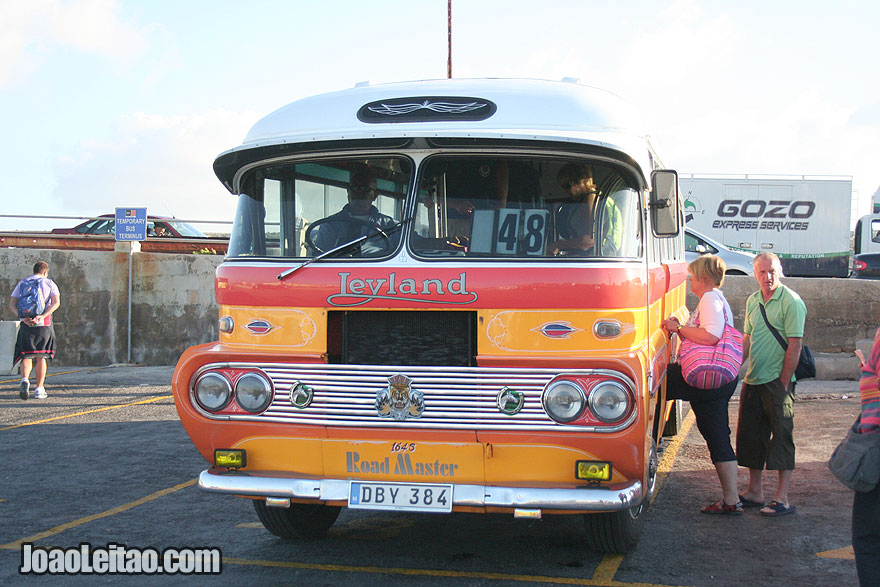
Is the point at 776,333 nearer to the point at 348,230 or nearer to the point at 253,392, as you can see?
the point at 348,230

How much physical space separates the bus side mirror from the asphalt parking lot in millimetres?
1967

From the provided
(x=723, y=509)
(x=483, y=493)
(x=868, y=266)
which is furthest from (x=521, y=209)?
(x=868, y=266)

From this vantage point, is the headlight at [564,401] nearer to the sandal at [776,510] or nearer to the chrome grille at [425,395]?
the chrome grille at [425,395]

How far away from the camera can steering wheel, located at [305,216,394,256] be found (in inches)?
193

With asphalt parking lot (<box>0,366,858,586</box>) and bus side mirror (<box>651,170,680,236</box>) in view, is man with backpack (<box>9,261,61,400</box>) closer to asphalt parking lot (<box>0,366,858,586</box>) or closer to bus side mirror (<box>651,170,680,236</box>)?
asphalt parking lot (<box>0,366,858,586</box>)

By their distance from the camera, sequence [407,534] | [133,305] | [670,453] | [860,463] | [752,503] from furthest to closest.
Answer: [133,305] < [670,453] < [752,503] < [407,534] < [860,463]

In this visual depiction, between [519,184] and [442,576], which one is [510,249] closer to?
[519,184]

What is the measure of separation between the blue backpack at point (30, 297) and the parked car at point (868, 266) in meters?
19.7

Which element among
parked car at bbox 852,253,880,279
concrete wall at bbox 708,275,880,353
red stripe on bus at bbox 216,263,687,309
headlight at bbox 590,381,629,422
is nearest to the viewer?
headlight at bbox 590,381,629,422

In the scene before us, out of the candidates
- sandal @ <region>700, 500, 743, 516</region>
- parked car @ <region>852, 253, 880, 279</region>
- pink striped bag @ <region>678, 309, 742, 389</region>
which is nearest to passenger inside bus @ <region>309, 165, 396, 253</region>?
pink striped bag @ <region>678, 309, 742, 389</region>

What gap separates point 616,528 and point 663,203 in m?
1.91

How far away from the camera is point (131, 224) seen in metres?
16.3

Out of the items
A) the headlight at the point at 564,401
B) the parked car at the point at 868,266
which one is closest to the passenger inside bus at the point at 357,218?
the headlight at the point at 564,401

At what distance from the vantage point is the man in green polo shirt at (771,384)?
6.13m
